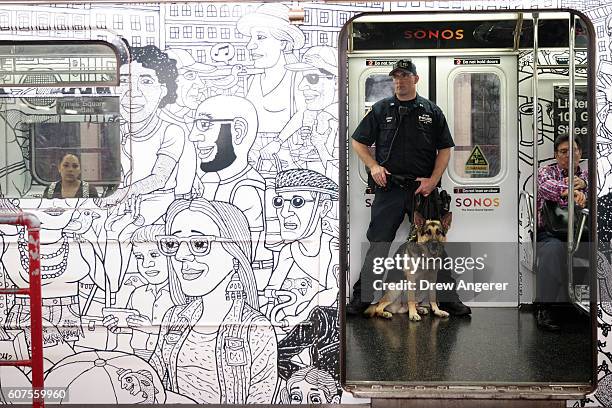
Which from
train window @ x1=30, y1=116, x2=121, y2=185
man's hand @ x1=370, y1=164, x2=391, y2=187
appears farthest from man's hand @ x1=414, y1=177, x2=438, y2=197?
train window @ x1=30, y1=116, x2=121, y2=185

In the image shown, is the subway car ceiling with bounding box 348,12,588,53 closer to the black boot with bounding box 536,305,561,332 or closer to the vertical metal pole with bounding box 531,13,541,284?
the vertical metal pole with bounding box 531,13,541,284

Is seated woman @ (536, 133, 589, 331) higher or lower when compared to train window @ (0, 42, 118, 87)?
lower

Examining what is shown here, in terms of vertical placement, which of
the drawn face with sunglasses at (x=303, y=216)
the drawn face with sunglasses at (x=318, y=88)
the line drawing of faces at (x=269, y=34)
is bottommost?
the drawn face with sunglasses at (x=303, y=216)

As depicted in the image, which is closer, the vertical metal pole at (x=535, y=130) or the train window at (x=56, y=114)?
the train window at (x=56, y=114)

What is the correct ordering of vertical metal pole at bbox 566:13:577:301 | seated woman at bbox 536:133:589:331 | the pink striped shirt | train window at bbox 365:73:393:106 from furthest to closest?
1. train window at bbox 365:73:393:106
2. the pink striped shirt
3. seated woman at bbox 536:133:589:331
4. vertical metal pole at bbox 566:13:577:301

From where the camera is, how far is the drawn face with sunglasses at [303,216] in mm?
4695

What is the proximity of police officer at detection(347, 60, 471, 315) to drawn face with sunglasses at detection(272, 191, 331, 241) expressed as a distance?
2876 mm

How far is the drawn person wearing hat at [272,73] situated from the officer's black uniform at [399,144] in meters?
2.95

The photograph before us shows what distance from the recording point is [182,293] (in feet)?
15.5

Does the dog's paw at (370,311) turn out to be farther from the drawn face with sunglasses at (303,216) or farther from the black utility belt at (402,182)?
the drawn face with sunglasses at (303,216)

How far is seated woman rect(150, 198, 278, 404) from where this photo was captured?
4711mm

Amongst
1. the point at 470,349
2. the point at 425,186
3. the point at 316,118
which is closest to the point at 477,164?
the point at 425,186

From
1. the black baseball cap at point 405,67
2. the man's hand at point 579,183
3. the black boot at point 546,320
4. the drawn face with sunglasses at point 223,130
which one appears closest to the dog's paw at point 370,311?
the black boot at point 546,320

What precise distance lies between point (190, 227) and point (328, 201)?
812mm
